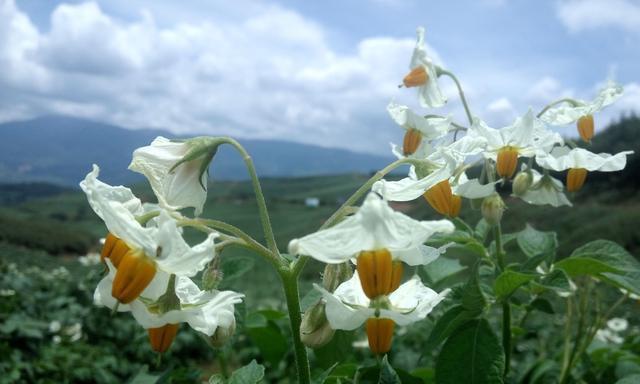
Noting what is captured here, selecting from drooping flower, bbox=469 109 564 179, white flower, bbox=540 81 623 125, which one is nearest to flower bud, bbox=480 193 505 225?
drooping flower, bbox=469 109 564 179

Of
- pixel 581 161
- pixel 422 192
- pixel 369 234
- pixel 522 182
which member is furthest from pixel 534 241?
pixel 369 234

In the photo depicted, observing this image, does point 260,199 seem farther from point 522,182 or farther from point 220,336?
point 522,182

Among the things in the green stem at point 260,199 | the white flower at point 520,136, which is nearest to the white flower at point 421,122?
the white flower at point 520,136

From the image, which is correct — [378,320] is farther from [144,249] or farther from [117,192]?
[117,192]

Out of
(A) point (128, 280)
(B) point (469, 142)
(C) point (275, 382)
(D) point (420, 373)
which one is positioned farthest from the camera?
(C) point (275, 382)

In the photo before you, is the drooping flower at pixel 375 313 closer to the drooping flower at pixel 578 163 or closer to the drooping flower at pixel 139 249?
the drooping flower at pixel 139 249

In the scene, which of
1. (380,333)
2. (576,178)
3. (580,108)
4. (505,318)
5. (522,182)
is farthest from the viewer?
(580,108)

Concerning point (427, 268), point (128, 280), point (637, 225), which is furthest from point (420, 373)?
point (637, 225)
